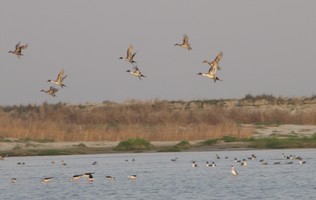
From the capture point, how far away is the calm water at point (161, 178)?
32031 mm

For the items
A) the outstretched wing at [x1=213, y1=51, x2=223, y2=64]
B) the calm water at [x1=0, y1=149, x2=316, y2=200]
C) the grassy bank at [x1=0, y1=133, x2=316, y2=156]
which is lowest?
the calm water at [x1=0, y1=149, x2=316, y2=200]

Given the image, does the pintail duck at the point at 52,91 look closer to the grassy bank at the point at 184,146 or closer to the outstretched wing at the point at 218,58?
the outstretched wing at the point at 218,58

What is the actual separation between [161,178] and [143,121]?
27.4 meters

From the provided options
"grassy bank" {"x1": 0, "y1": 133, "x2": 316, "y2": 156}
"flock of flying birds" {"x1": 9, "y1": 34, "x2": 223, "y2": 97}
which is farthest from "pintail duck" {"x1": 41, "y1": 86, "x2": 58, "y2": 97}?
"grassy bank" {"x1": 0, "y1": 133, "x2": 316, "y2": 156}

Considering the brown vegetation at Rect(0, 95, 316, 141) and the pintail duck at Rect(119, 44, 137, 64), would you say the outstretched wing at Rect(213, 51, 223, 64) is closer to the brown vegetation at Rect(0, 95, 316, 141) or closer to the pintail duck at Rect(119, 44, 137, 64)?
the pintail duck at Rect(119, 44, 137, 64)

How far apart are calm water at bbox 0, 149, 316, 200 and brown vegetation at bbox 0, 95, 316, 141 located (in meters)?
5.89

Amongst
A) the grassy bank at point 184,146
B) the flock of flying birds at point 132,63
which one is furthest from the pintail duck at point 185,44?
the grassy bank at point 184,146

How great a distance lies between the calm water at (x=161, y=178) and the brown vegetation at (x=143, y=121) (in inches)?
232

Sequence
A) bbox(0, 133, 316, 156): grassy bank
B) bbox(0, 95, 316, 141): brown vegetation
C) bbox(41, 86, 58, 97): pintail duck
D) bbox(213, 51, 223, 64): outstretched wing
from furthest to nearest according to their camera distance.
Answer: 1. bbox(0, 95, 316, 141): brown vegetation
2. bbox(0, 133, 316, 156): grassy bank
3. bbox(41, 86, 58, 97): pintail duck
4. bbox(213, 51, 223, 64): outstretched wing

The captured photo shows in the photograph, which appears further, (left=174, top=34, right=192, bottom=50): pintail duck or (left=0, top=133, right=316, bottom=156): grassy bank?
(left=0, top=133, right=316, bottom=156): grassy bank

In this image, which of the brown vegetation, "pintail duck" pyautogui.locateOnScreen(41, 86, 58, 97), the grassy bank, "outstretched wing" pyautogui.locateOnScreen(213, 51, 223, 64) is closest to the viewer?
"outstretched wing" pyautogui.locateOnScreen(213, 51, 223, 64)

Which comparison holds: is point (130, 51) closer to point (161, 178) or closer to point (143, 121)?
point (161, 178)

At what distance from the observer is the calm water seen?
3203 centimetres

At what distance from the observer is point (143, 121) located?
64750 mm
